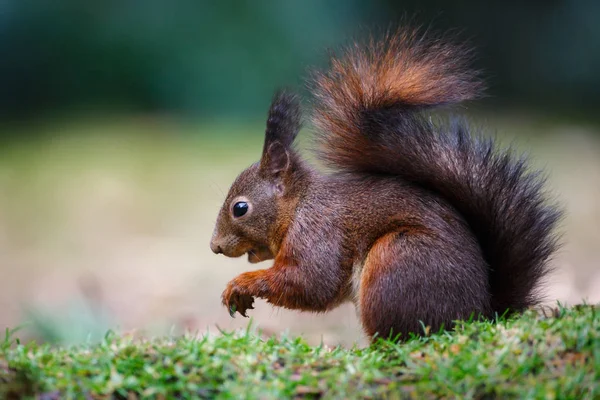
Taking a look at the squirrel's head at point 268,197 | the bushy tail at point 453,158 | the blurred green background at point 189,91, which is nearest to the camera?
the bushy tail at point 453,158

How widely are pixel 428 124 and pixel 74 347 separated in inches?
55.0

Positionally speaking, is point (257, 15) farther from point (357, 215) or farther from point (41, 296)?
point (357, 215)

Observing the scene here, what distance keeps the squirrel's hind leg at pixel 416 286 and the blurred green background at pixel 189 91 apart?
3.48 m

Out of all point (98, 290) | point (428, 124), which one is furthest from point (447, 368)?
point (98, 290)

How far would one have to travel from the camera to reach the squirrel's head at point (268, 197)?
2.71m

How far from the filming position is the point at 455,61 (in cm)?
259

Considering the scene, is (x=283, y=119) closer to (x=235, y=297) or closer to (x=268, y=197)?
(x=268, y=197)

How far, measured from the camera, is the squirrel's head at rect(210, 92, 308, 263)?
8.89 ft

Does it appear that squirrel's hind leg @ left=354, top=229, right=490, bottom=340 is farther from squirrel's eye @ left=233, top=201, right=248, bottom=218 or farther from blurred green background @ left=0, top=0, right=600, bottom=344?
blurred green background @ left=0, top=0, right=600, bottom=344

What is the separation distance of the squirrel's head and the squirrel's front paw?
23 cm

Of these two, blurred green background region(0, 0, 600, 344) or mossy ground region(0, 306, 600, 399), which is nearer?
mossy ground region(0, 306, 600, 399)

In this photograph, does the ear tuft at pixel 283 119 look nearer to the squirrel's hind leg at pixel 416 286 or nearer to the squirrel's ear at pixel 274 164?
the squirrel's ear at pixel 274 164

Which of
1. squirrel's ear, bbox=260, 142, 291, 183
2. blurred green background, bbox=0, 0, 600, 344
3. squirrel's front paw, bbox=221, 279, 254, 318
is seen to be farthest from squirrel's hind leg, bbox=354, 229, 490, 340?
blurred green background, bbox=0, 0, 600, 344

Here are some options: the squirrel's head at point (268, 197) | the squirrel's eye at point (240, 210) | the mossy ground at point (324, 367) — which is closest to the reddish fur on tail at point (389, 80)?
the squirrel's head at point (268, 197)
